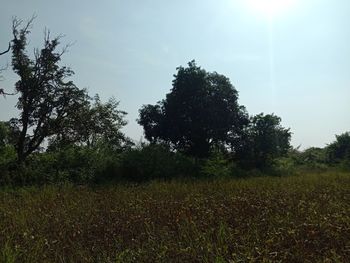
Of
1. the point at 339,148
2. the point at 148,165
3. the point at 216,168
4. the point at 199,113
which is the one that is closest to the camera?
the point at 148,165

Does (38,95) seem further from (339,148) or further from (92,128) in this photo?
(339,148)

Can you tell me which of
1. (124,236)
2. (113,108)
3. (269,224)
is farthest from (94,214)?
(113,108)

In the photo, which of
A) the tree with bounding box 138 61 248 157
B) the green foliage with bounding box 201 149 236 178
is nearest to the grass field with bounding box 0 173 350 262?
the green foliage with bounding box 201 149 236 178

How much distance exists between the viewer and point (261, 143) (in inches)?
1037

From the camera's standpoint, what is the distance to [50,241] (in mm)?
5633

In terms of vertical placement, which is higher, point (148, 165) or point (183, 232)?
point (148, 165)

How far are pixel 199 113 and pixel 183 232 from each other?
68.5 feet

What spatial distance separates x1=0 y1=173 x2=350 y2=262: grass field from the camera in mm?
4531

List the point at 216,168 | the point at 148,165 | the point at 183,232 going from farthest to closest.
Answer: the point at 216,168
the point at 148,165
the point at 183,232

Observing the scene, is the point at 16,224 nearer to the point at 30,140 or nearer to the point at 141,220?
the point at 141,220

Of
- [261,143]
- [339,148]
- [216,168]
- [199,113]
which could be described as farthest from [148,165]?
[339,148]

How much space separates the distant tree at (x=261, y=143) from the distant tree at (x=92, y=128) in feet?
28.5

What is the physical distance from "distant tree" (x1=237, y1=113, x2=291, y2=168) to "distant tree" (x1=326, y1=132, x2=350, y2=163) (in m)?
12.0

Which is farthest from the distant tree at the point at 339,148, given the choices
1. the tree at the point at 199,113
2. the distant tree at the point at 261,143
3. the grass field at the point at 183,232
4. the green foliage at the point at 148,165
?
the grass field at the point at 183,232
